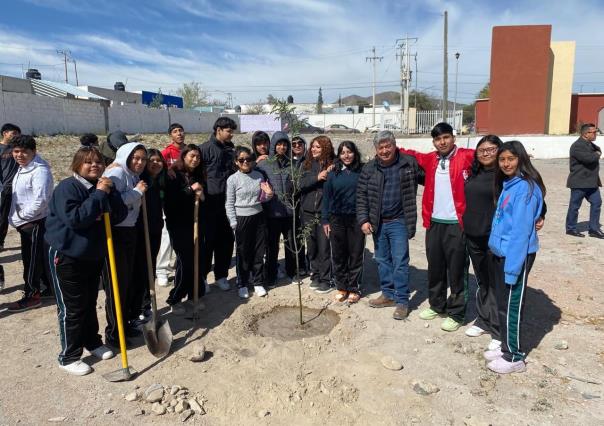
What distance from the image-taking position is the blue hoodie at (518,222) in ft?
10.9

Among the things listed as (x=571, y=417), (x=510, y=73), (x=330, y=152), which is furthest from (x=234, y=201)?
(x=510, y=73)

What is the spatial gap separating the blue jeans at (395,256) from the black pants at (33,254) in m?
3.69

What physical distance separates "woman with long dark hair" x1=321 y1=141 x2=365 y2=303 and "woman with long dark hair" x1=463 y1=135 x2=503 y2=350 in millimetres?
1299

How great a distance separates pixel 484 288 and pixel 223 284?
3.07 metres

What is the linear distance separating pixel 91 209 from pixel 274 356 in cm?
197

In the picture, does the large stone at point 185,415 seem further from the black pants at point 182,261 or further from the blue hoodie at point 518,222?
the blue hoodie at point 518,222

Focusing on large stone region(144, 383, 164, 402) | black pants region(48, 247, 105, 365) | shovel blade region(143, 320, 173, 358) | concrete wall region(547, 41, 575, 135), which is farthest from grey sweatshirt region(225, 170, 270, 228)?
concrete wall region(547, 41, 575, 135)

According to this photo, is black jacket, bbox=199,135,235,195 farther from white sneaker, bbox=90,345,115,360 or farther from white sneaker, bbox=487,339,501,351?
white sneaker, bbox=487,339,501,351

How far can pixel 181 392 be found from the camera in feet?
10.9

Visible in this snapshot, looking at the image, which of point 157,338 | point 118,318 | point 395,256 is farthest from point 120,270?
point 395,256

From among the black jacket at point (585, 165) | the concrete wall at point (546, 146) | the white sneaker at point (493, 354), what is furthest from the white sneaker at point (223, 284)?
the concrete wall at point (546, 146)

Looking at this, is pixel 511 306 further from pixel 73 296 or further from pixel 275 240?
pixel 73 296

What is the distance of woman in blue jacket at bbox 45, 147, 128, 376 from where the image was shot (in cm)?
333

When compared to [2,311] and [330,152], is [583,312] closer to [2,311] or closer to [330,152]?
[330,152]
